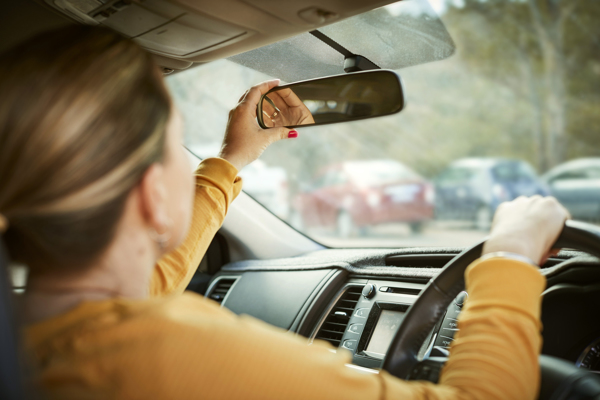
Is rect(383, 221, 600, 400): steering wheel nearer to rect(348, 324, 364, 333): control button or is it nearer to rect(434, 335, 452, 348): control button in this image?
rect(434, 335, 452, 348): control button

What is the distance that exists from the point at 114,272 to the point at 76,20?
1004mm

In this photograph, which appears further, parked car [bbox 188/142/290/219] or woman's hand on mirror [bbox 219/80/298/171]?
parked car [bbox 188/142/290/219]

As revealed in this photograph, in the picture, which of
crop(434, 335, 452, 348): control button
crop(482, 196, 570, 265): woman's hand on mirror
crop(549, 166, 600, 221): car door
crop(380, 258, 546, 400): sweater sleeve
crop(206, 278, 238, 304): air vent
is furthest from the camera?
crop(549, 166, 600, 221): car door

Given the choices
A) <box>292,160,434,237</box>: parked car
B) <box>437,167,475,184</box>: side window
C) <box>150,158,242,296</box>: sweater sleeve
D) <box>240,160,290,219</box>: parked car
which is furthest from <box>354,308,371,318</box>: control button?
<box>437,167,475,184</box>: side window

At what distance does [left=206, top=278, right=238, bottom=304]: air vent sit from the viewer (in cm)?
314

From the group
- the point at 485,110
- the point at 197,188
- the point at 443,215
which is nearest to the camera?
the point at 197,188

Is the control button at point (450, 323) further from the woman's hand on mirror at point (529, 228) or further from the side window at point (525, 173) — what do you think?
the side window at point (525, 173)

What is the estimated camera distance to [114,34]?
116 cm

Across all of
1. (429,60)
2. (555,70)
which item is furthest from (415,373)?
(555,70)

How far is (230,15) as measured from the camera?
149 centimetres

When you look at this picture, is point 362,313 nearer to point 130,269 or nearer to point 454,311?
point 454,311

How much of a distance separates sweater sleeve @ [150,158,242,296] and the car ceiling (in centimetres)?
41

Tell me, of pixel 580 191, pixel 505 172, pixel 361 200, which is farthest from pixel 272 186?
pixel 580 191

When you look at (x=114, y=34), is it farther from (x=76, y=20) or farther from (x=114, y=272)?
(x=76, y=20)
